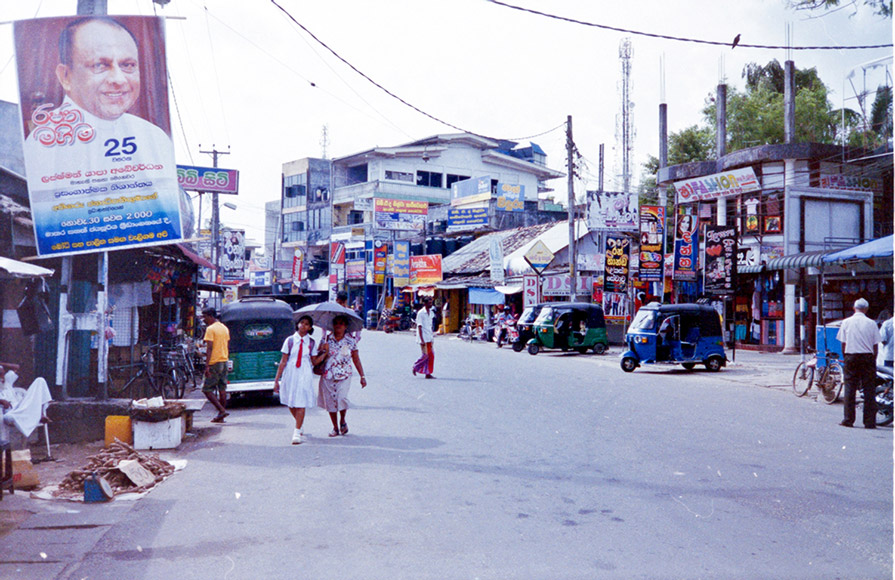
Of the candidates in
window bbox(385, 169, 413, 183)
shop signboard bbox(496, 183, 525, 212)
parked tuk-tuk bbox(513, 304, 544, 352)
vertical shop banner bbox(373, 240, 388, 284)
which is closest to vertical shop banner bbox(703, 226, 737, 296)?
parked tuk-tuk bbox(513, 304, 544, 352)

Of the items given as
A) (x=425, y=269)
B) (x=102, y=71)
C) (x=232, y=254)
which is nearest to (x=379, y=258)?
(x=425, y=269)

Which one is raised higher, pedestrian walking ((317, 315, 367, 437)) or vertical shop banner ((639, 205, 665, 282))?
vertical shop banner ((639, 205, 665, 282))

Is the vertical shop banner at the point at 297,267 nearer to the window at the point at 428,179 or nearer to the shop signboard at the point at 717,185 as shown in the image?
the window at the point at 428,179

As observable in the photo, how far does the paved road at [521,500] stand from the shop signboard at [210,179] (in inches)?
837

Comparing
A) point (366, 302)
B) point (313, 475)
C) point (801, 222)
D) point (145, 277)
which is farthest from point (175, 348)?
point (366, 302)

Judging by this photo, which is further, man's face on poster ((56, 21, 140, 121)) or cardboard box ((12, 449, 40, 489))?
man's face on poster ((56, 21, 140, 121))

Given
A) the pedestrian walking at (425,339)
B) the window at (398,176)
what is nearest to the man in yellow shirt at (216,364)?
the pedestrian walking at (425,339)

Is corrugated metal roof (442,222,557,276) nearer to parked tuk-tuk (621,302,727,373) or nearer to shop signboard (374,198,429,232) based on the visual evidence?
shop signboard (374,198,429,232)

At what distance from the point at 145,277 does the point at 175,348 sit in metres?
2.12

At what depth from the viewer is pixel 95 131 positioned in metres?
10.1

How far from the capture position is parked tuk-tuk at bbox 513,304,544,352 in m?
28.9

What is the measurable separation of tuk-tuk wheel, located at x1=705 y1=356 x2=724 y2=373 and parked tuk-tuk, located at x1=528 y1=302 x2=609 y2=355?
6428 mm

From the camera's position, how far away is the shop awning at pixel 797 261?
24.6m

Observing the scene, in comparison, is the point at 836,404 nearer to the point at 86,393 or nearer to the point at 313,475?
the point at 313,475
